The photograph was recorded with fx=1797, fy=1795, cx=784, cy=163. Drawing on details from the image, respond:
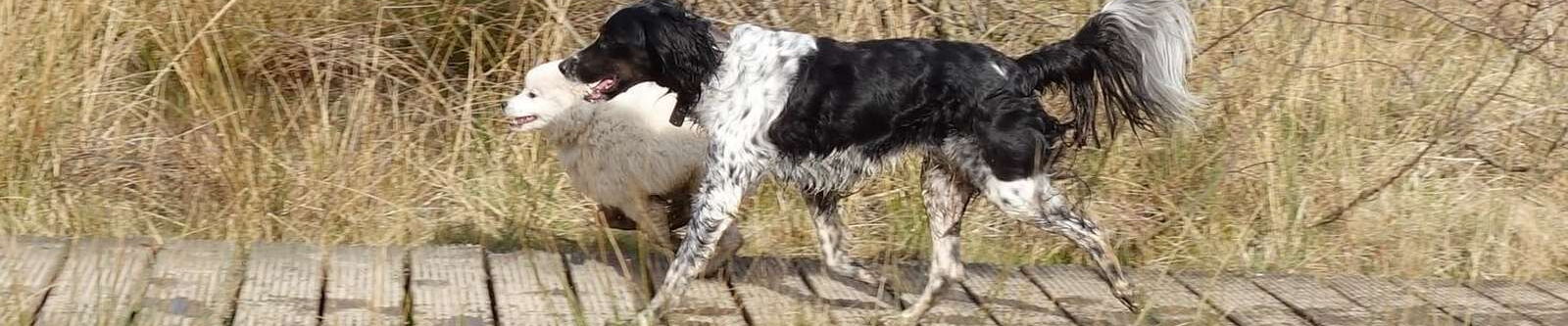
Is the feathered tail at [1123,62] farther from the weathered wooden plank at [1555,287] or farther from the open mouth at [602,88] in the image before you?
the weathered wooden plank at [1555,287]

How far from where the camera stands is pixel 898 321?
4285mm

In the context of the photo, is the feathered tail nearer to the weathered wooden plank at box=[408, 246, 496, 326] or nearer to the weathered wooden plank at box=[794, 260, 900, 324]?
the weathered wooden plank at box=[794, 260, 900, 324]

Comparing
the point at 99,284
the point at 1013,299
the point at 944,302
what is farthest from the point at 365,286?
the point at 1013,299

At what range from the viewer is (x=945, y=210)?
4.63 m

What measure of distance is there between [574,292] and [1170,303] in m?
1.53

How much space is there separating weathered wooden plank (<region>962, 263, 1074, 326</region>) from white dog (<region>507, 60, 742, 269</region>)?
67cm

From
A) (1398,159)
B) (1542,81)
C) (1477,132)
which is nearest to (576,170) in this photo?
(1398,159)

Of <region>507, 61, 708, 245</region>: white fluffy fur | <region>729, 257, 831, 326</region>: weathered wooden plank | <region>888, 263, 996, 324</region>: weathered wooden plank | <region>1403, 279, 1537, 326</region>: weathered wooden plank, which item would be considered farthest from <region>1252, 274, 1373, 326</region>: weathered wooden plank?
<region>507, 61, 708, 245</region>: white fluffy fur

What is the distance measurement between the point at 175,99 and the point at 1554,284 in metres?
4.72

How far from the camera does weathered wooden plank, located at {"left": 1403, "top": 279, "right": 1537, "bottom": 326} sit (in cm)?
459

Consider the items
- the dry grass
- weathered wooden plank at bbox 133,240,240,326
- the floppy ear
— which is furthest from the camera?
the dry grass

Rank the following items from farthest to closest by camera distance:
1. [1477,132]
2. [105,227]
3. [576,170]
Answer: [1477,132] → [105,227] → [576,170]

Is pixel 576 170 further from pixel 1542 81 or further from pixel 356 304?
pixel 1542 81

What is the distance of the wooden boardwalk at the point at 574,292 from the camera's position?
4070 mm
